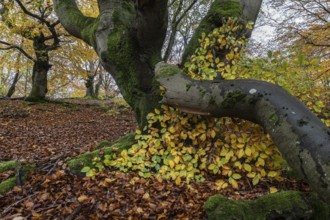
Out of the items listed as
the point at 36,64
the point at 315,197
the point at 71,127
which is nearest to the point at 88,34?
the point at 315,197

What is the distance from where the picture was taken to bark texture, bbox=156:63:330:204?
226 cm

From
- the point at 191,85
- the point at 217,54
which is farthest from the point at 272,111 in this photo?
the point at 217,54

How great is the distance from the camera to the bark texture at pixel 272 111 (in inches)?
89.0

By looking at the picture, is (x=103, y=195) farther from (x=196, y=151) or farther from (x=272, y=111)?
(x=272, y=111)

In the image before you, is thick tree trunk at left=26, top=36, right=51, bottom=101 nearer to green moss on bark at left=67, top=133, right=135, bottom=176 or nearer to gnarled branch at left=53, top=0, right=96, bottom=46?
gnarled branch at left=53, top=0, right=96, bottom=46

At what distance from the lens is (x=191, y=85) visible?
3334 millimetres

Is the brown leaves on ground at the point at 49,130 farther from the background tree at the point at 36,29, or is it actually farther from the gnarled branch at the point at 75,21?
the gnarled branch at the point at 75,21

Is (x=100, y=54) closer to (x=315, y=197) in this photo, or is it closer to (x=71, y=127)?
(x=315, y=197)

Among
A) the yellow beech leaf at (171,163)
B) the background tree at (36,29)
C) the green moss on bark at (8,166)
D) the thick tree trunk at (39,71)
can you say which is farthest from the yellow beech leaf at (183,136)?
the thick tree trunk at (39,71)

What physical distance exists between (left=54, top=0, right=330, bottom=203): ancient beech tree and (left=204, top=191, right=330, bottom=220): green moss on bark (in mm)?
621

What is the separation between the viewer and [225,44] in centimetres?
414

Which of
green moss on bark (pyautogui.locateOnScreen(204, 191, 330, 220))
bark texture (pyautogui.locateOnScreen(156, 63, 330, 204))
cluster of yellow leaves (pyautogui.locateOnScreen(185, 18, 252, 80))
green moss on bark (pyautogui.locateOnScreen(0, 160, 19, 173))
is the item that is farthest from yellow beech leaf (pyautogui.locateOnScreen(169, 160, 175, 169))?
green moss on bark (pyautogui.locateOnScreen(0, 160, 19, 173))

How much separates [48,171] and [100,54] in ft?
7.09

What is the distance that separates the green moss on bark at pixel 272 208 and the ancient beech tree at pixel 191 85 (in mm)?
621
